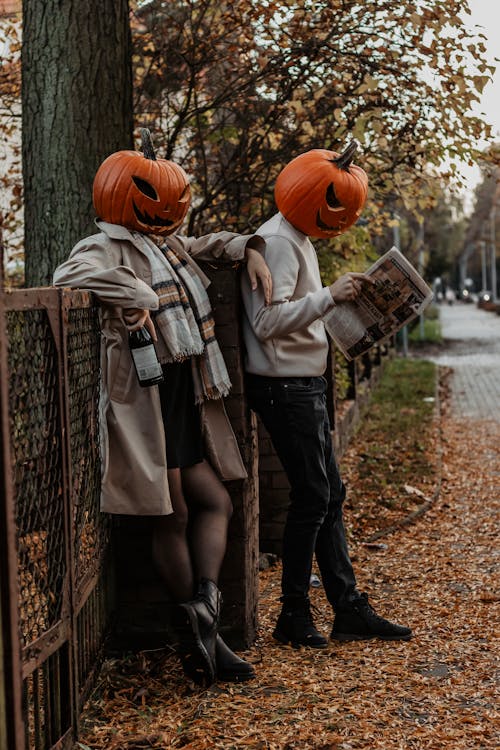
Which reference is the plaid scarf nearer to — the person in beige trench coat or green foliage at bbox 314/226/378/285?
the person in beige trench coat

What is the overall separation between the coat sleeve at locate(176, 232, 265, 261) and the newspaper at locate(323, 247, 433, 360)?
44 centimetres

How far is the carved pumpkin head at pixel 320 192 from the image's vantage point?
15.1 feet

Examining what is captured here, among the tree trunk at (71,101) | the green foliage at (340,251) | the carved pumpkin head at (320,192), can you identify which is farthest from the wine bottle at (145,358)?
the green foliage at (340,251)

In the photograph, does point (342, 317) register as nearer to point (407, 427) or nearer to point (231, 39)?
point (231, 39)

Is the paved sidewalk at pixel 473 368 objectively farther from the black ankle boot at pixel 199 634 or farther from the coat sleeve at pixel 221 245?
the black ankle boot at pixel 199 634

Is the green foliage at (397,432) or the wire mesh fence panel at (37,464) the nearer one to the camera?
the wire mesh fence panel at (37,464)

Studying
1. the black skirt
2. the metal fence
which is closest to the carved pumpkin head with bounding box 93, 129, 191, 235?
the metal fence

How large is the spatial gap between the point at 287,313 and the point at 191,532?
971 mm

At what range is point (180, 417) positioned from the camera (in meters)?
4.21

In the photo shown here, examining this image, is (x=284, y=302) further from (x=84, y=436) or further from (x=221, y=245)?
(x=84, y=436)

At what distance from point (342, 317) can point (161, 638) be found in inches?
62.4

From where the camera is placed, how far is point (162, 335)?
4.05 meters

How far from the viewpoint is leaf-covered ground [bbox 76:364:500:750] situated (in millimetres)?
3662

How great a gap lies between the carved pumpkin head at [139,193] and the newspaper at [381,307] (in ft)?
2.68
